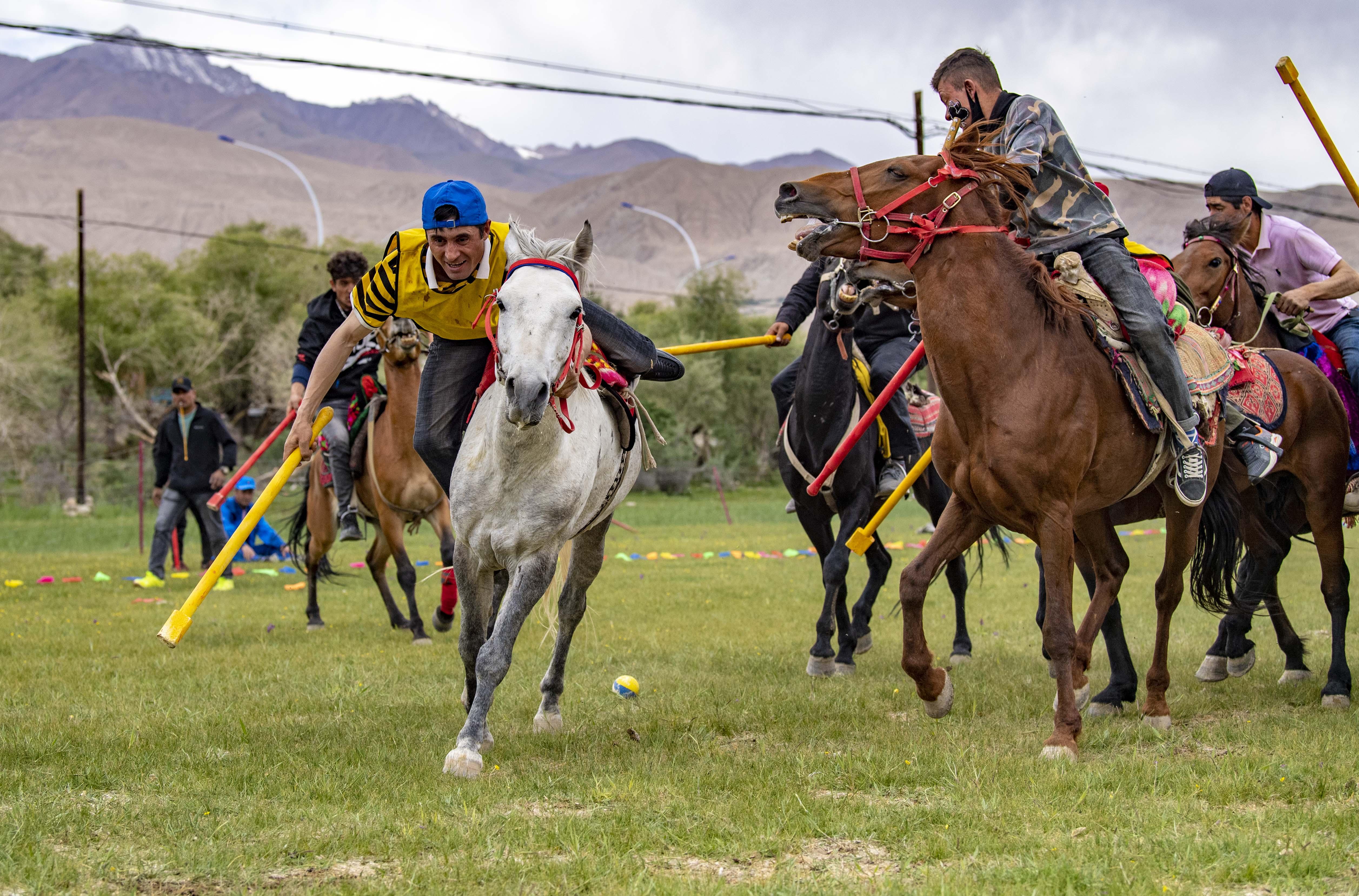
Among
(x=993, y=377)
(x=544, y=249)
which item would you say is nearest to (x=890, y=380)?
(x=993, y=377)

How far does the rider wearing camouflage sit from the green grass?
1593 mm

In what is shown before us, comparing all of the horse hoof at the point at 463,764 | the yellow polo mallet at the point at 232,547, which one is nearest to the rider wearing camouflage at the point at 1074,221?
the horse hoof at the point at 463,764

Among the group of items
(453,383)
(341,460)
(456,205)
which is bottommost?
(341,460)

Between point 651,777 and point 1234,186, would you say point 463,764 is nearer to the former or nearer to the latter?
point 651,777

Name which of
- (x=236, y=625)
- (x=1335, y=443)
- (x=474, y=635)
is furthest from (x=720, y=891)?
(x=236, y=625)

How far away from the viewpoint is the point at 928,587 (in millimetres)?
5590

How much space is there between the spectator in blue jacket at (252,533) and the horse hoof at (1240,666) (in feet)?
43.2

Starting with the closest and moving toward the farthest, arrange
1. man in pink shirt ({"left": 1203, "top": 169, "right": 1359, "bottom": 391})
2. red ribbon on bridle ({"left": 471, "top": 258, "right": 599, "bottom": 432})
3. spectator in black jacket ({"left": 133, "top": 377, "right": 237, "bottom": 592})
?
red ribbon on bridle ({"left": 471, "top": 258, "right": 599, "bottom": 432}), man in pink shirt ({"left": 1203, "top": 169, "right": 1359, "bottom": 391}), spectator in black jacket ({"left": 133, "top": 377, "right": 237, "bottom": 592})

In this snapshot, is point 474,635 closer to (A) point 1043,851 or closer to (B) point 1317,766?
(A) point 1043,851

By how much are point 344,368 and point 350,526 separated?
1913 mm

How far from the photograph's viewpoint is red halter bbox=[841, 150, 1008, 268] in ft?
17.5

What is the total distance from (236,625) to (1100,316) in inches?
326

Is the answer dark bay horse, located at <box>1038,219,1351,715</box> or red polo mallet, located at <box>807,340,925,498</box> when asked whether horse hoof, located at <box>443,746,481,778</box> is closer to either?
red polo mallet, located at <box>807,340,925,498</box>

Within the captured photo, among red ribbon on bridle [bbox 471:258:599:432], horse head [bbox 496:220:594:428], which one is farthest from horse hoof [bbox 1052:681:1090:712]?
horse head [bbox 496:220:594:428]
